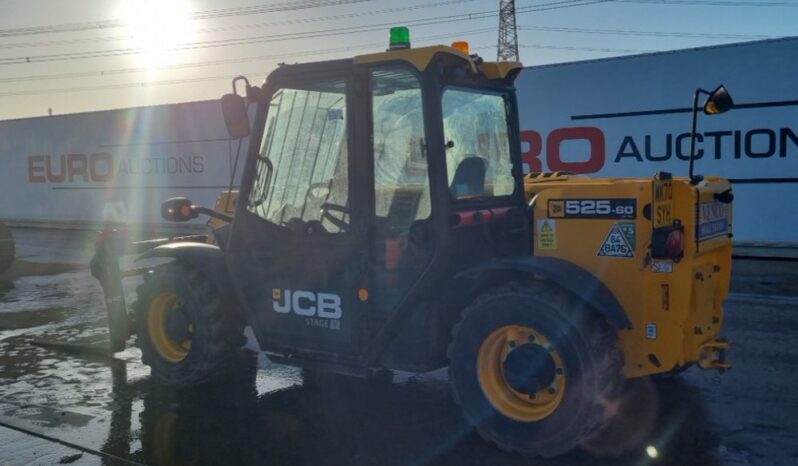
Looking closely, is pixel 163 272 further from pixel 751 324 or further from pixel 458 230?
pixel 751 324

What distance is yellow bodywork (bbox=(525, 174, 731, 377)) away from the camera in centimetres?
420

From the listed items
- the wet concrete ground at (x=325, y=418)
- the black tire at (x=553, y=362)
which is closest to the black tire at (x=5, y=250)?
the wet concrete ground at (x=325, y=418)

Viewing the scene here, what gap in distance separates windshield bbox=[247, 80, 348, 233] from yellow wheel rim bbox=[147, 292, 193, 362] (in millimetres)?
1280

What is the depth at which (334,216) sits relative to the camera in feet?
16.1

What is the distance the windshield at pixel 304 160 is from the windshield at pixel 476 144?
70 centimetres

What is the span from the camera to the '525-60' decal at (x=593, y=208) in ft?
14.1

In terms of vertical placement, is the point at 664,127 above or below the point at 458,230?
above

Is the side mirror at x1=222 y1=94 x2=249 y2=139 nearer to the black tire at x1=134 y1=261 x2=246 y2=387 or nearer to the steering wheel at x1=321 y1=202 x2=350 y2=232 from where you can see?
the steering wheel at x1=321 y1=202 x2=350 y2=232

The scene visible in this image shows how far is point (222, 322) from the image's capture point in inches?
222

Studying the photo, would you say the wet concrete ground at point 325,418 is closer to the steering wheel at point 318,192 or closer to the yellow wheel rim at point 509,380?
the yellow wheel rim at point 509,380

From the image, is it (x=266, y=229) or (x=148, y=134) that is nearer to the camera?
(x=266, y=229)

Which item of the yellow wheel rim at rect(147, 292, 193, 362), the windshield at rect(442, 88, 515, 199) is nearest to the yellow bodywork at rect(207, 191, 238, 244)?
the yellow wheel rim at rect(147, 292, 193, 362)

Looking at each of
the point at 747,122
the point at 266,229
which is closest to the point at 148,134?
the point at 747,122

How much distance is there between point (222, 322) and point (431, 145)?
2.24m
